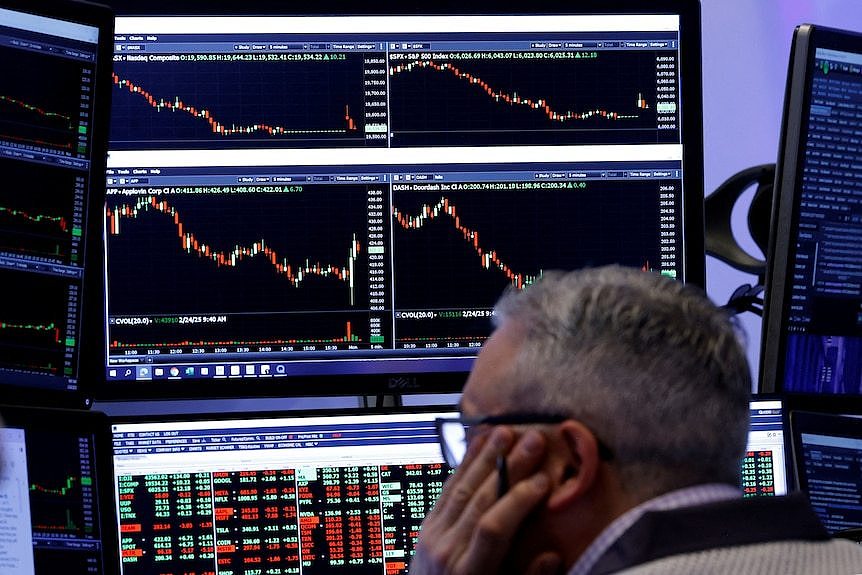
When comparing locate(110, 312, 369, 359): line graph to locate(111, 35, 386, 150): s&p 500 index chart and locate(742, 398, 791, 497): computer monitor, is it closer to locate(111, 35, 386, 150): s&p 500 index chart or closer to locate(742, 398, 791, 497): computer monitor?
locate(111, 35, 386, 150): s&p 500 index chart

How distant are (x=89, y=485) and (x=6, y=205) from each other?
1.28 feet

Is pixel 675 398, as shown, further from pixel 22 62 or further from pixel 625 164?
pixel 22 62

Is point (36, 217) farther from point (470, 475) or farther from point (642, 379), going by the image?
point (642, 379)

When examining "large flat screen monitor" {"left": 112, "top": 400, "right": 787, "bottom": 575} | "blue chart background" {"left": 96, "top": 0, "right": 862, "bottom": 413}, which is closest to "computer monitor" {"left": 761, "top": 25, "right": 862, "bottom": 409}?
"large flat screen monitor" {"left": 112, "top": 400, "right": 787, "bottom": 575}

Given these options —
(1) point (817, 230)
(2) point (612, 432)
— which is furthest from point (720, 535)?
(1) point (817, 230)

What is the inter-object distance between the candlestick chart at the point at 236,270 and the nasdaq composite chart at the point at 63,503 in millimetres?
177

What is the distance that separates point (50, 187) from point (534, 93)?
704 millimetres

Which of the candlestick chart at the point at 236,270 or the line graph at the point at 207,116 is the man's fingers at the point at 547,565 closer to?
the candlestick chart at the point at 236,270

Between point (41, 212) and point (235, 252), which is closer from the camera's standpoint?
point (41, 212)

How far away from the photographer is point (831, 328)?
193cm

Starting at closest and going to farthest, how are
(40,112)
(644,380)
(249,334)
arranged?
(644,380) → (40,112) → (249,334)

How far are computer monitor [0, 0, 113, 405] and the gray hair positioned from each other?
0.79 meters

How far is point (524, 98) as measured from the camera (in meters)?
1.88

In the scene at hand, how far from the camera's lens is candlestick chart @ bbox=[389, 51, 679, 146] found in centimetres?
187
